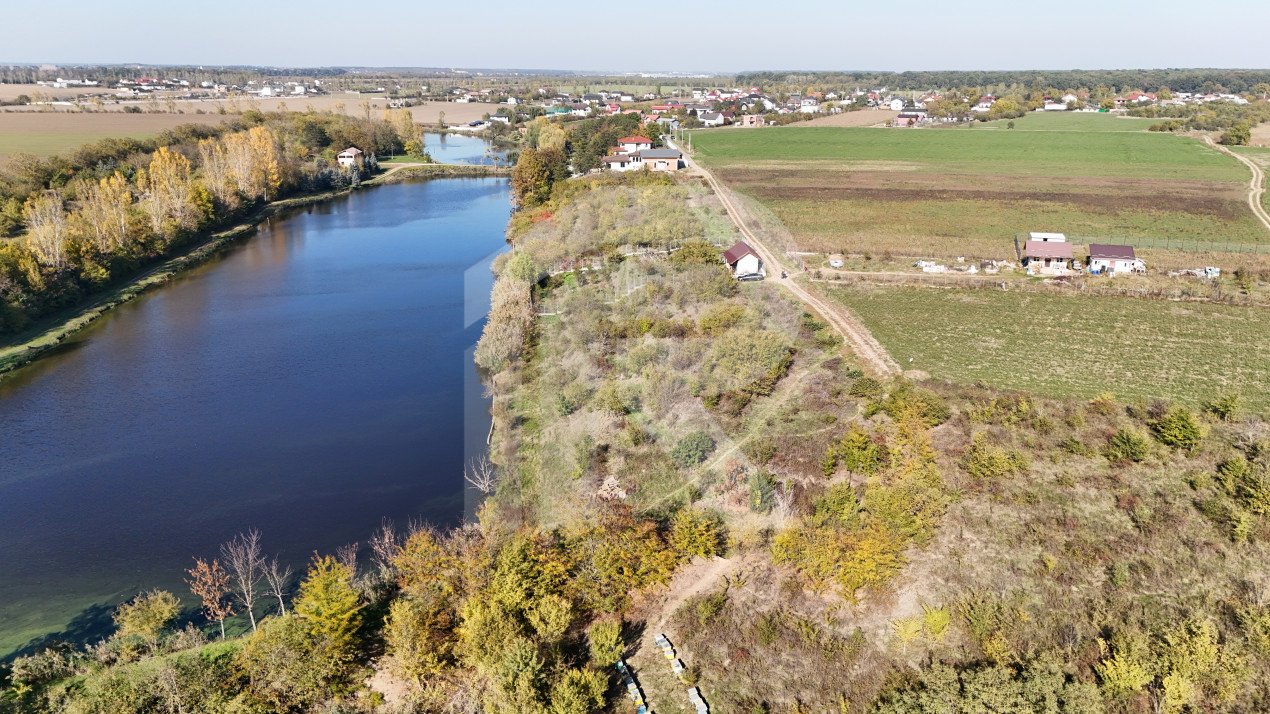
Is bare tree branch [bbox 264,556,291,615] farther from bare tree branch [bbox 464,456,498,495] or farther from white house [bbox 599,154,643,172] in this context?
white house [bbox 599,154,643,172]

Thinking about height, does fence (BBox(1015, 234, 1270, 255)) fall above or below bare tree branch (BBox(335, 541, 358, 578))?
above

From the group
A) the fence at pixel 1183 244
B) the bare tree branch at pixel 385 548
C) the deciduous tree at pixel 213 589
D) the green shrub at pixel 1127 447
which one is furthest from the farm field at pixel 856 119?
the deciduous tree at pixel 213 589

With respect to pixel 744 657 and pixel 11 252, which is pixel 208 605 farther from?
pixel 11 252

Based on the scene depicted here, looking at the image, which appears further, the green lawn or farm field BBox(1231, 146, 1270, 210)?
the green lawn

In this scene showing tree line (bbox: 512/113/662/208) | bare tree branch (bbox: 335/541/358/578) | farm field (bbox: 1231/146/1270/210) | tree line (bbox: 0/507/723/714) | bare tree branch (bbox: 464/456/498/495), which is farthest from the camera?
farm field (bbox: 1231/146/1270/210)

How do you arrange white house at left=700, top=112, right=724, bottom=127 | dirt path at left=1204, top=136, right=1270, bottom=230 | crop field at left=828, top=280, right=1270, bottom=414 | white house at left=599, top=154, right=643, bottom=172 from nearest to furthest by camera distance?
crop field at left=828, top=280, right=1270, bottom=414
dirt path at left=1204, top=136, right=1270, bottom=230
white house at left=599, top=154, right=643, bottom=172
white house at left=700, top=112, right=724, bottom=127

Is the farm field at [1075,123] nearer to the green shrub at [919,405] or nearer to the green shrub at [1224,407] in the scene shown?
the green shrub at [1224,407]

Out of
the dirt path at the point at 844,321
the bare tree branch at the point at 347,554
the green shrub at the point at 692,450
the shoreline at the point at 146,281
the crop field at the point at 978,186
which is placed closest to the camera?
the bare tree branch at the point at 347,554

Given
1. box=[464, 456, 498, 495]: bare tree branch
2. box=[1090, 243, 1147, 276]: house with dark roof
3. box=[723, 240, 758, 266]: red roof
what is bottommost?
box=[464, 456, 498, 495]: bare tree branch

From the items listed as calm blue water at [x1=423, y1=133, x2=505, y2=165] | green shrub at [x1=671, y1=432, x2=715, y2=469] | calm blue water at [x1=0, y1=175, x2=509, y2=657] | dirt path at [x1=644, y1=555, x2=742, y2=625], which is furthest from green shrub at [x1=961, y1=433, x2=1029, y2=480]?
calm blue water at [x1=423, y1=133, x2=505, y2=165]
